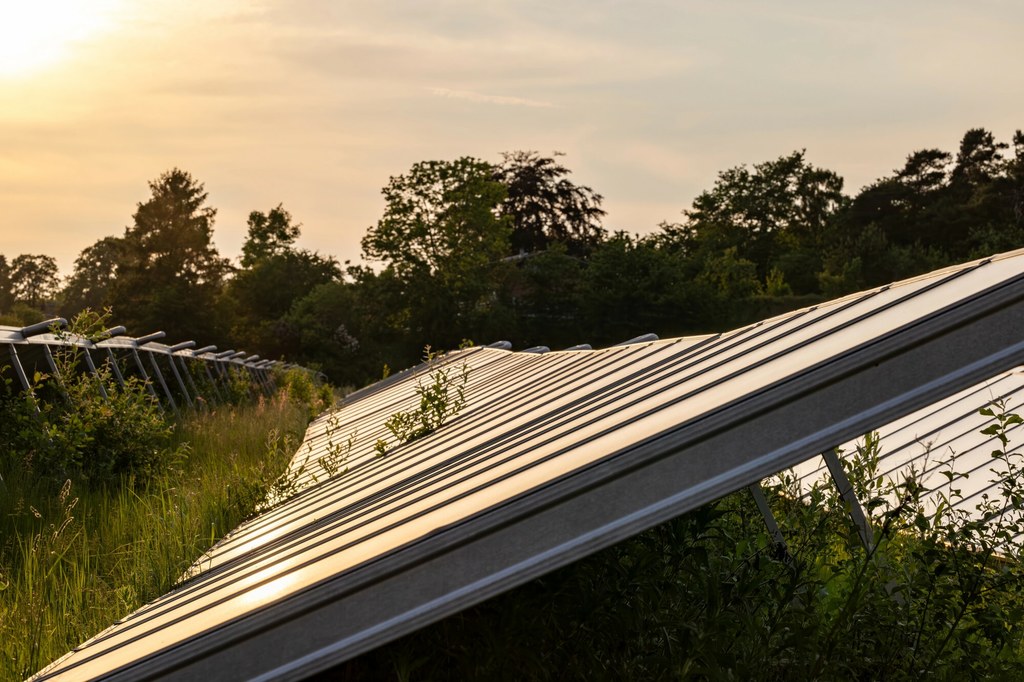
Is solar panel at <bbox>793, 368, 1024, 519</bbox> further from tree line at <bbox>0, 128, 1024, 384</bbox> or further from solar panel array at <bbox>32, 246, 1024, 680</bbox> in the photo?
tree line at <bbox>0, 128, 1024, 384</bbox>

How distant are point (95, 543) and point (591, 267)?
43994mm

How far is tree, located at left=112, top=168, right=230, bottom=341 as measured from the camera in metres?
59.8

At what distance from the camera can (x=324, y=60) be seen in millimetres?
13773

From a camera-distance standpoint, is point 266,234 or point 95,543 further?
point 266,234

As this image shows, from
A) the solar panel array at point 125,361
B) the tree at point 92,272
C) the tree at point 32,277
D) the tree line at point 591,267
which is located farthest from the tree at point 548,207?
the tree at point 32,277

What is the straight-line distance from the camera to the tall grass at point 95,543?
15.5 ft

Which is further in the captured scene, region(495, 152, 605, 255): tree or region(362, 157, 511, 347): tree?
region(495, 152, 605, 255): tree

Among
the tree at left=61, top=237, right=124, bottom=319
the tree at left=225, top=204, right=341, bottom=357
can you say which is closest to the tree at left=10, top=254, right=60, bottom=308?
the tree at left=61, top=237, right=124, bottom=319

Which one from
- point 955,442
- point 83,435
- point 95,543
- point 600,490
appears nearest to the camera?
point 600,490

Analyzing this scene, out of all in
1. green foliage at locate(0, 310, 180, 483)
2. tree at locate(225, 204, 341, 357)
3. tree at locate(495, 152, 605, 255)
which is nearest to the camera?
green foliage at locate(0, 310, 180, 483)

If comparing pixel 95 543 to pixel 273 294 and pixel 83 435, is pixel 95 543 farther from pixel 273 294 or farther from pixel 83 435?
pixel 273 294

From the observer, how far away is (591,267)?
4994 centimetres

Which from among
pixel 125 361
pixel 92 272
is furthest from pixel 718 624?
pixel 92 272

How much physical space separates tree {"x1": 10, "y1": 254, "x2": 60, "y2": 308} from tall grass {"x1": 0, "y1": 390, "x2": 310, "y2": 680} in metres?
102
